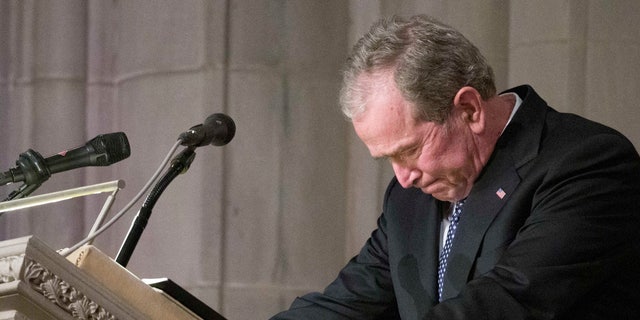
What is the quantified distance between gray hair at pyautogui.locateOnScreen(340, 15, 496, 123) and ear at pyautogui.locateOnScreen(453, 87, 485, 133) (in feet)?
0.06

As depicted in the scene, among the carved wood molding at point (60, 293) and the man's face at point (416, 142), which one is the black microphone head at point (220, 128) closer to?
the man's face at point (416, 142)

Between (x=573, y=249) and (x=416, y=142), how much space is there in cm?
54

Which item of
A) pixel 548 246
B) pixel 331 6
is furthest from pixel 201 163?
pixel 548 246

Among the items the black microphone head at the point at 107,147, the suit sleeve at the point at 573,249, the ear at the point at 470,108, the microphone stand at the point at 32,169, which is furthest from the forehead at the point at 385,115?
the microphone stand at the point at 32,169

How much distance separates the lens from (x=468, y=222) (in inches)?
136

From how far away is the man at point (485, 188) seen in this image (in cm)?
311

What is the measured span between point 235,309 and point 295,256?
38 centimetres

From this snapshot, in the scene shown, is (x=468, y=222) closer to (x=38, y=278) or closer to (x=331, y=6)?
(x=38, y=278)

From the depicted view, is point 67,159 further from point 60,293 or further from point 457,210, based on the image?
point 457,210

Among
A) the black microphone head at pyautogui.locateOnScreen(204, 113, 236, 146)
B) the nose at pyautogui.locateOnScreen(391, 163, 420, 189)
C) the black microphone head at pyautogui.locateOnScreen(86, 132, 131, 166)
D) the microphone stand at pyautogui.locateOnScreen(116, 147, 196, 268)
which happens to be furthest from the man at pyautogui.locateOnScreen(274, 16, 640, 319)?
the black microphone head at pyautogui.locateOnScreen(86, 132, 131, 166)

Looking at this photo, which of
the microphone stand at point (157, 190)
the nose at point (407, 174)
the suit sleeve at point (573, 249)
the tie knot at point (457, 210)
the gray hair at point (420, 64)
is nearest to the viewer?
the suit sleeve at point (573, 249)

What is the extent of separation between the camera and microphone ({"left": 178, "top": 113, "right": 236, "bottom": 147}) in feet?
11.8

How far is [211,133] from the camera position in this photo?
3623mm

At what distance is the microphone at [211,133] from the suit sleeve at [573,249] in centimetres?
89
